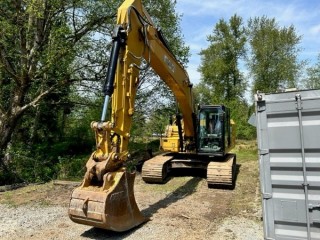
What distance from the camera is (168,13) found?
14625 millimetres

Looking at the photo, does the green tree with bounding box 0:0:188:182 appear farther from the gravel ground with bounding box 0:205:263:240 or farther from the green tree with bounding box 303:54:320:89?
the green tree with bounding box 303:54:320:89

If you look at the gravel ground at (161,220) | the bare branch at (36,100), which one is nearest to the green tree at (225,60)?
the bare branch at (36,100)

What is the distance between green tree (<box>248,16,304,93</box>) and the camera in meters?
30.5

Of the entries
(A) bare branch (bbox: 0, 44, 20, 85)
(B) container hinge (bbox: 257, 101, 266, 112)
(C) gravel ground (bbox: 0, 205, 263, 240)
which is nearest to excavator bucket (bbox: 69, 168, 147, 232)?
(C) gravel ground (bbox: 0, 205, 263, 240)

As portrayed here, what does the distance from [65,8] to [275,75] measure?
22.8 metres

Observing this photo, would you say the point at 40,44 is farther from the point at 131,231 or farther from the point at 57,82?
the point at 131,231

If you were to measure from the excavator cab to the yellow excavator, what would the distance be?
29 mm

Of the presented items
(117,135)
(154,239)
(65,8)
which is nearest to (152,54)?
(117,135)

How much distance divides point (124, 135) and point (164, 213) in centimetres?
188

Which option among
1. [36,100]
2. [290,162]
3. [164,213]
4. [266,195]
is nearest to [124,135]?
[164,213]

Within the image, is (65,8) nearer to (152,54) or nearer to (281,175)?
(152,54)

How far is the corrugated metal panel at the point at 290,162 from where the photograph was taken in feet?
12.9

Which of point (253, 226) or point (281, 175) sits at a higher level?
point (281, 175)

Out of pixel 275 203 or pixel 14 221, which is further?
pixel 14 221
